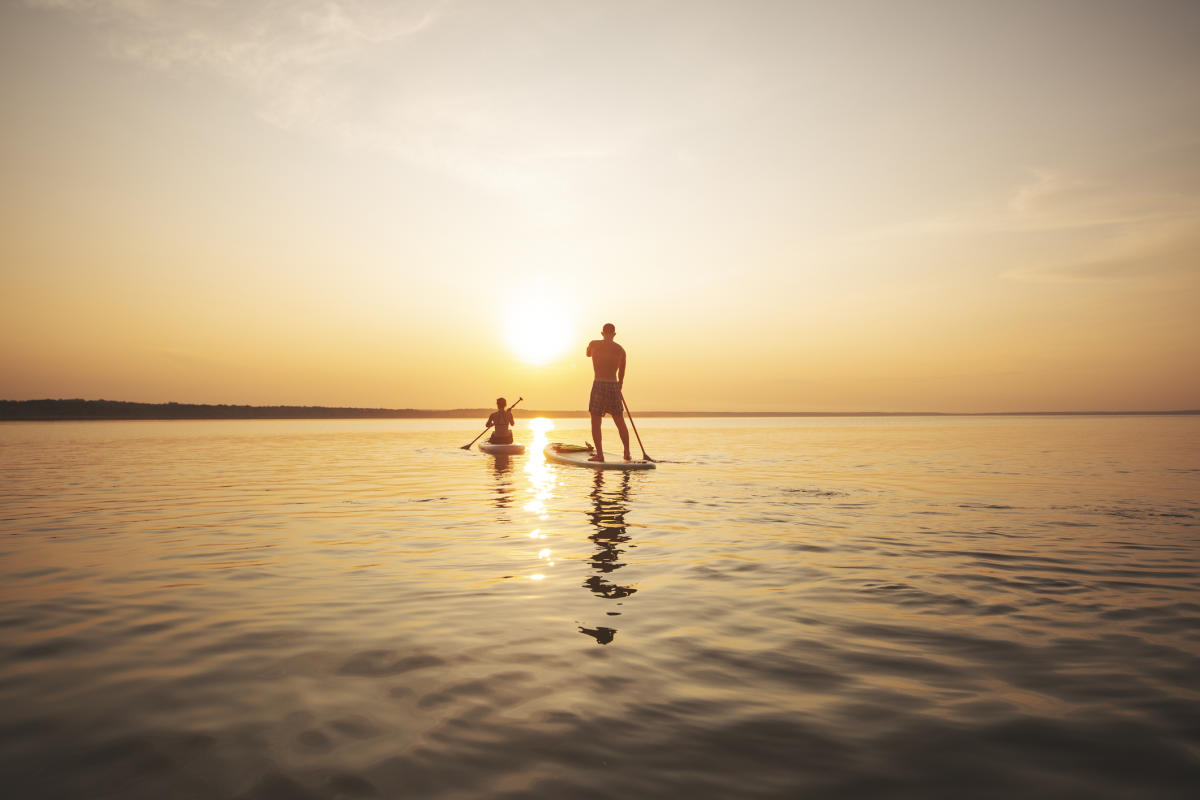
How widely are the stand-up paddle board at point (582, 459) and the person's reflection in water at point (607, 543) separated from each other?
2700mm

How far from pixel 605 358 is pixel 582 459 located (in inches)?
119

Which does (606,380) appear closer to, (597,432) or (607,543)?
(597,432)

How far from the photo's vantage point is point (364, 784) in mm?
2797

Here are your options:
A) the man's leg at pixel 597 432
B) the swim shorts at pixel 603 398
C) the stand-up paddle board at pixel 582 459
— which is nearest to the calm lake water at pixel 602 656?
the stand-up paddle board at pixel 582 459

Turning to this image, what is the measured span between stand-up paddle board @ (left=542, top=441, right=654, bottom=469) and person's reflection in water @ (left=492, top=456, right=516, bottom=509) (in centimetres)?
146

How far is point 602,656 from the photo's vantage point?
14.1 feet

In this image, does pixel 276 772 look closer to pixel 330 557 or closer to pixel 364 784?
pixel 364 784

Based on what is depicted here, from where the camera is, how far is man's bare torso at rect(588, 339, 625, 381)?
18.2m

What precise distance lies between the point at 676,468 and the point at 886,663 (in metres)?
14.7

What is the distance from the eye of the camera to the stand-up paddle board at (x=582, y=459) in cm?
1773

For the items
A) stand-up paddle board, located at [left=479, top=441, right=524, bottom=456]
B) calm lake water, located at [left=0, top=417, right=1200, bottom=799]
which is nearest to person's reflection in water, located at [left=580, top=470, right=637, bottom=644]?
calm lake water, located at [left=0, top=417, right=1200, bottom=799]

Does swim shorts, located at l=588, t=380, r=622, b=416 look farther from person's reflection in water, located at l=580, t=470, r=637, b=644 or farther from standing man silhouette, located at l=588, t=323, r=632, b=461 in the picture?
person's reflection in water, located at l=580, t=470, r=637, b=644

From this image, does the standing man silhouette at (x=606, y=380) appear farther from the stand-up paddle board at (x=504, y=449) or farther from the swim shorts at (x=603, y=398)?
the stand-up paddle board at (x=504, y=449)

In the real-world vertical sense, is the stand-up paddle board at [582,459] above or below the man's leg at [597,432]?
below
